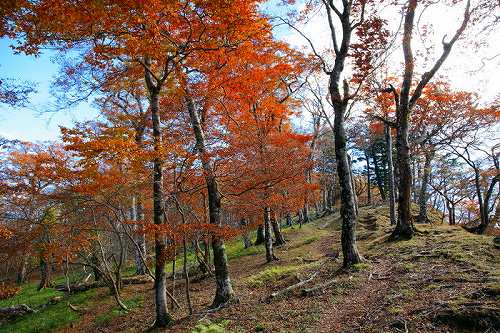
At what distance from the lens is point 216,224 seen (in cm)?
955

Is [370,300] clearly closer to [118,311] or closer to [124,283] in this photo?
[118,311]

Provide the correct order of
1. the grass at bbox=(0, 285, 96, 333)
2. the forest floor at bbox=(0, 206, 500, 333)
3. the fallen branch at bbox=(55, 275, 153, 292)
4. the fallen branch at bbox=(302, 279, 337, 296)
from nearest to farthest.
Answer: the forest floor at bbox=(0, 206, 500, 333), the fallen branch at bbox=(302, 279, 337, 296), the grass at bbox=(0, 285, 96, 333), the fallen branch at bbox=(55, 275, 153, 292)

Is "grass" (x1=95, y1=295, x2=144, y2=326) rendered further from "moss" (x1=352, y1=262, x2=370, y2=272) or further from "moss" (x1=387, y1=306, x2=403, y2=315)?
"moss" (x1=387, y1=306, x2=403, y2=315)

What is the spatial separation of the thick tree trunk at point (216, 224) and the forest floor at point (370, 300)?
1.85 ft

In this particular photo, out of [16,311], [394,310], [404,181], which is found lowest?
[16,311]

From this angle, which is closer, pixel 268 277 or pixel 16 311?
pixel 268 277

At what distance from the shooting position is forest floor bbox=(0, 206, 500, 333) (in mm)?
5316

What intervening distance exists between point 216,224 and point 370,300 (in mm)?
4683

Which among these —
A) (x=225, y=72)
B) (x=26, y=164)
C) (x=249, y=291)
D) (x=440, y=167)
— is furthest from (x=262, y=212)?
(x=440, y=167)

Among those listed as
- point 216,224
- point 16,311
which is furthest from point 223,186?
point 16,311

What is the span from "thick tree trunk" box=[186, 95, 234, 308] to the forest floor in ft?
1.85

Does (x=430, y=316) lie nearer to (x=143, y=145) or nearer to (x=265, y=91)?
(x=143, y=145)

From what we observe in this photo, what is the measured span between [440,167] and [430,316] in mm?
27011

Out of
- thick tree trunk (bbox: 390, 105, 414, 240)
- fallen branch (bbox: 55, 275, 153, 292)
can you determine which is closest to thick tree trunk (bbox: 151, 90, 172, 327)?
fallen branch (bbox: 55, 275, 153, 292)
